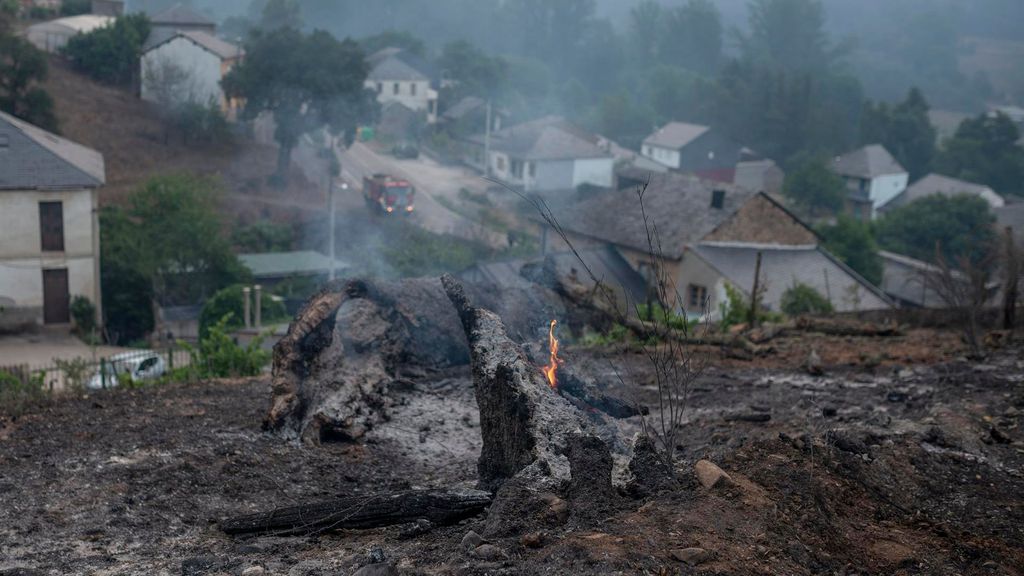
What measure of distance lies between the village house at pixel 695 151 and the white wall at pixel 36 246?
116 ft

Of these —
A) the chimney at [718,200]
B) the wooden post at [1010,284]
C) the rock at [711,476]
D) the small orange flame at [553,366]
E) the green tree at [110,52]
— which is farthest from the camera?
the green tree at [110,52]

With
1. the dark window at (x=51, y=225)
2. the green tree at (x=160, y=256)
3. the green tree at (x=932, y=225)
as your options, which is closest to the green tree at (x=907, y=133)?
the green tree at (x=932, y=225)

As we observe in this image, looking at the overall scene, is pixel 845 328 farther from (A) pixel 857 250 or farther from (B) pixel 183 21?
(B) pixel 183 21

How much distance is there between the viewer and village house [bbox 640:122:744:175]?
2090 inches

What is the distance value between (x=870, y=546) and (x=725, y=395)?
5037 millimetres

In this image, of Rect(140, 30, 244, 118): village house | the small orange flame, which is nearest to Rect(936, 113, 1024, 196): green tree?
Rect(140, 30, 244, 118): village house

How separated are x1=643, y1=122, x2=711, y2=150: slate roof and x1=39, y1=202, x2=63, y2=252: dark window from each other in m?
36.8

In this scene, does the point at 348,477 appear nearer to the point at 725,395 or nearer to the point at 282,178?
the point at 725,395

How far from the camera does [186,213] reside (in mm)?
25188

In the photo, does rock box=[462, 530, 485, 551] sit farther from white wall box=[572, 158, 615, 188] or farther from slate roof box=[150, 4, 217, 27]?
slate roof box=[150, 4, 217, 27]

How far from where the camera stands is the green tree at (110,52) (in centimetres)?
4053

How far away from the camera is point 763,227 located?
78.0 ft

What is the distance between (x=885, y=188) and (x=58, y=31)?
139 ft

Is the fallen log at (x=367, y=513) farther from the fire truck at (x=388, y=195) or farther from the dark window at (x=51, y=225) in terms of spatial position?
the fire truck at (x=388, y=195)
